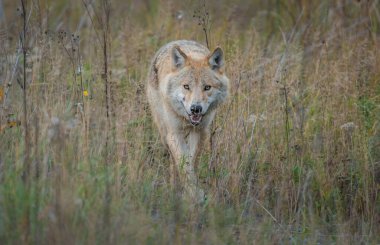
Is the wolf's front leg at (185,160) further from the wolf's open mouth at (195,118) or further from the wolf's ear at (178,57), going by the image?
the wolf's ear at (178,57)

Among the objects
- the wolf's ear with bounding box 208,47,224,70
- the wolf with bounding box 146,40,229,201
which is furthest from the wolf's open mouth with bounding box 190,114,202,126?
the wolf's ear with bounding box 208,47,224,70

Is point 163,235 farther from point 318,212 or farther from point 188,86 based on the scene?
point 188,86

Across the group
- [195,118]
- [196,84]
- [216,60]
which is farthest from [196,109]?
[216,60]

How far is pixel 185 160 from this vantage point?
20.4 feet

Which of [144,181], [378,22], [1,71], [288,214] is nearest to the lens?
[144,181]

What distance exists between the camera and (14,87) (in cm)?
726

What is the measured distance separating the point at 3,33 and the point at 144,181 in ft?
6.79

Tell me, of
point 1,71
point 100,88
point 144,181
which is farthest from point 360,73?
point 1,71

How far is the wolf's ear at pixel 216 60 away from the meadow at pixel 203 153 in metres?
0.27

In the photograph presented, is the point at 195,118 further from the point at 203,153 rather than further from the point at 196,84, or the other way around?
the point at 203,153

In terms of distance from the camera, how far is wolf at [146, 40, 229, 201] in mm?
6555

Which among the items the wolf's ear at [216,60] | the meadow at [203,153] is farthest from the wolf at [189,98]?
the meadow at [203,153]

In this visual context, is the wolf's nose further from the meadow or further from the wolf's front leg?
the wolf's front leg

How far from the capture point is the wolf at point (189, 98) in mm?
6555
